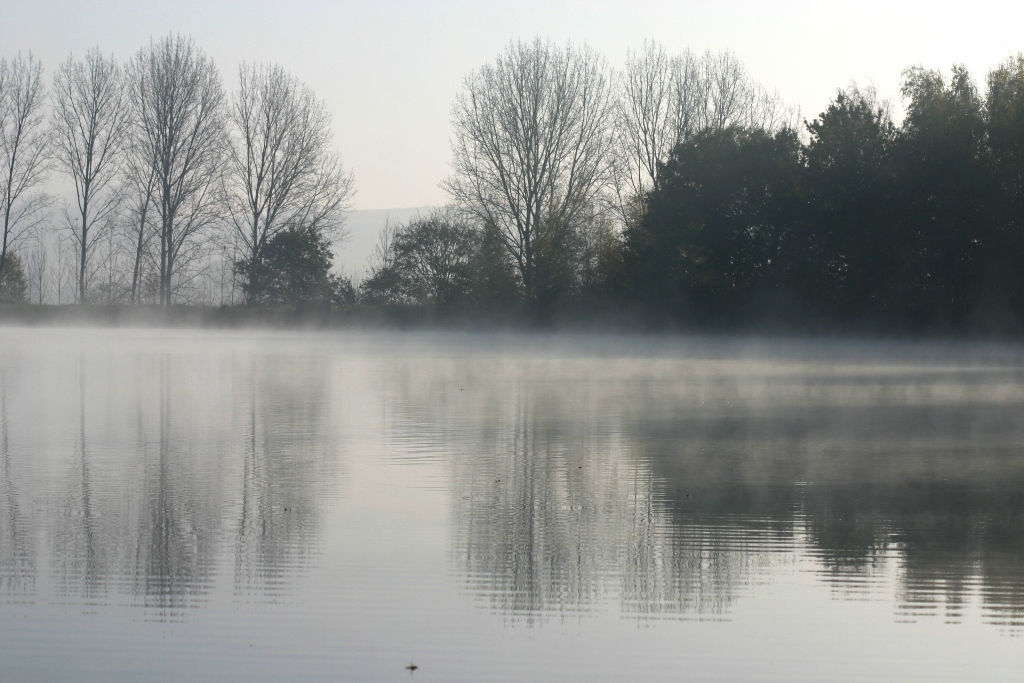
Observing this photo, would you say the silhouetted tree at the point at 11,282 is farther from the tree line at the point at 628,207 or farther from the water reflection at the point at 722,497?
the water reflection at the point at 722,497

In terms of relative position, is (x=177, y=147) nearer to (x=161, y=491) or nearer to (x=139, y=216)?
(x=139, y=216)

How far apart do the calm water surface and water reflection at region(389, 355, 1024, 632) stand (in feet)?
0.09

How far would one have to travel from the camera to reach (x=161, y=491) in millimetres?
7125

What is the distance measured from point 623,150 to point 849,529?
43032 mm

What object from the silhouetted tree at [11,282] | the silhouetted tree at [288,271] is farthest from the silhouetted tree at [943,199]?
the silhouetted tree at [11,282]

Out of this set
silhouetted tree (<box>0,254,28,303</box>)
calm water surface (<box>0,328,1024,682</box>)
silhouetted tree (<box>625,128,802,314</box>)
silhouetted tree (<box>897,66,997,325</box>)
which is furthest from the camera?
silhouetted tree (<box>0,254,28,303</box>)

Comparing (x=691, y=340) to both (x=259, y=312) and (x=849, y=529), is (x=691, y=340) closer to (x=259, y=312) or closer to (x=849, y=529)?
(x=259, y=312)

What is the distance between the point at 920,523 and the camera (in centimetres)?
632

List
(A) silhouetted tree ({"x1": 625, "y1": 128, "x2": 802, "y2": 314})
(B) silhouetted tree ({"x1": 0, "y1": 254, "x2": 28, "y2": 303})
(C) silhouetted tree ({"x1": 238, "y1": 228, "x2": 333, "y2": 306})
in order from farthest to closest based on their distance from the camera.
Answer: (B) silhouetted tree ({"x1": 0, "y1": 254, "x2": 28, "y2": 303}), (C) silhouetted tree ({"x1": 238, "y1": 228, "x2": 333, "y2": 306}), (A) silhouetted tree ({"x1": 625, "y1": 128, "x2": 802, "y2": 314})

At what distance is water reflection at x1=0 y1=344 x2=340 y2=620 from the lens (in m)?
5.04

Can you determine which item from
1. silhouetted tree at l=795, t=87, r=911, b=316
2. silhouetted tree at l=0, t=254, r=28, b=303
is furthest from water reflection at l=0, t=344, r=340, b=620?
silhouetted tree at l=0, t=254, r=28, b=303

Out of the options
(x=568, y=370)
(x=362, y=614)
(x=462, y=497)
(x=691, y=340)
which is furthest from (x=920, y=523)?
(x=691, y=340)

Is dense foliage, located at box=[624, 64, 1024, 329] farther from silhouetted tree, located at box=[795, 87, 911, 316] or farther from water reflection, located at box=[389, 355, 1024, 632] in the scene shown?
water reflection, located at box=[389, 355, 1024, 632]

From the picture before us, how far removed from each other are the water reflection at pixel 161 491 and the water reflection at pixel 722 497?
94cm
